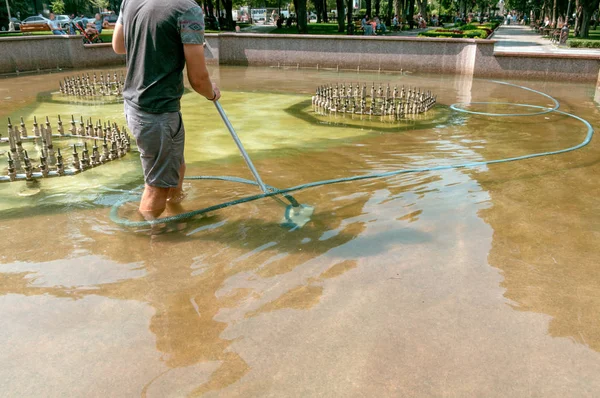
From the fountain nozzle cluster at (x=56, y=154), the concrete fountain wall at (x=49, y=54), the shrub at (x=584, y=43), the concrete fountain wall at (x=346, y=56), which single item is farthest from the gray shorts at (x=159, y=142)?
the shrub at (x=584, y=43)

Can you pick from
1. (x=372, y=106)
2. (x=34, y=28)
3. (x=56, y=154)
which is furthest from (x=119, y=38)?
(x=34, y=28)

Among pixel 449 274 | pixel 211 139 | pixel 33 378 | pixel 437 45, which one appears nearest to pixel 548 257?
pixel 449 274

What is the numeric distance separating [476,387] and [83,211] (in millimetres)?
4207

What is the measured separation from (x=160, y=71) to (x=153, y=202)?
4.06 ft

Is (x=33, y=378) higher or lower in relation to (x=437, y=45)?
lower

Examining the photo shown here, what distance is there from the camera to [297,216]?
17.0 ft

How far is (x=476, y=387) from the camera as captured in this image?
2.85 meters

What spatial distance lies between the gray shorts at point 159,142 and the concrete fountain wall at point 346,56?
51.3 ft

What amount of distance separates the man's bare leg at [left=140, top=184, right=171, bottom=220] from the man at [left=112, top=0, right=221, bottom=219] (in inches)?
2.8

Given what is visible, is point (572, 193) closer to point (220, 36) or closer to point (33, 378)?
point (33, 378)

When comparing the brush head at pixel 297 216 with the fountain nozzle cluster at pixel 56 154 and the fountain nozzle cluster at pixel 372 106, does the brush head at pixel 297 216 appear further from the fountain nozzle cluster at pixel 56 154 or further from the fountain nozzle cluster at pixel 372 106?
the fountain nozzle cluster at pixel 372 106

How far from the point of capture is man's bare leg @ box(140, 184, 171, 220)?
464 cm

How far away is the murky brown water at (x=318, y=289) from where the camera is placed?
2.94 m

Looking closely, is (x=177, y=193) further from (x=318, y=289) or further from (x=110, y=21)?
(x=110, y=21)
